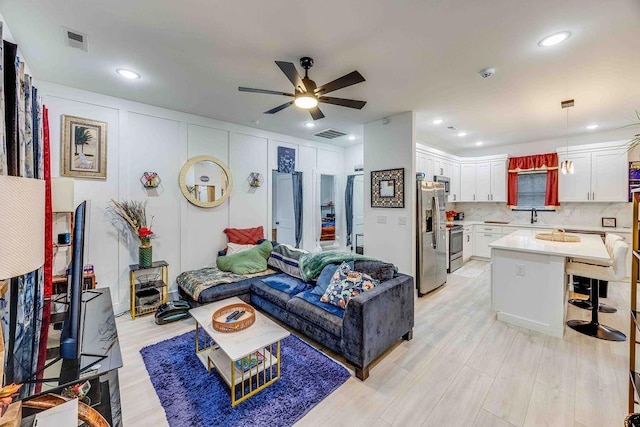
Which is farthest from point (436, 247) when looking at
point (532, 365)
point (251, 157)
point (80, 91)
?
point (80, 91)

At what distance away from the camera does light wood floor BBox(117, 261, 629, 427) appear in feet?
6.05

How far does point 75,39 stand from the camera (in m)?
2.19

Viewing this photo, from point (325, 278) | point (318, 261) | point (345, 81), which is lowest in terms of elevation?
point (325, 278)

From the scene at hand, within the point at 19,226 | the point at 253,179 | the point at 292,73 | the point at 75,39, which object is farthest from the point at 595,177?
the point at 75,39

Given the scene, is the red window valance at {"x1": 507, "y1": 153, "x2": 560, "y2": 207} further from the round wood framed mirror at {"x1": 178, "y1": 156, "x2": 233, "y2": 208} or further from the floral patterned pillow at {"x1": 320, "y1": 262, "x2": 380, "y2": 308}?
the round wood framed mirror at {"x1": 178, "y1": 156, "x2": 233, "y2": 208}

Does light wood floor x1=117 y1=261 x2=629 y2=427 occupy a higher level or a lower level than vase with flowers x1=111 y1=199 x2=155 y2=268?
lower

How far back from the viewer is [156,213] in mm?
3771

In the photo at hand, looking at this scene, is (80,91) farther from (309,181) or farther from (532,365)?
(532,365)

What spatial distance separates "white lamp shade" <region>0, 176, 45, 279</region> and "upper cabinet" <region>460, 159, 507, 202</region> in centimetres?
708

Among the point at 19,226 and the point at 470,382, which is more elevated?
the point at 19,226

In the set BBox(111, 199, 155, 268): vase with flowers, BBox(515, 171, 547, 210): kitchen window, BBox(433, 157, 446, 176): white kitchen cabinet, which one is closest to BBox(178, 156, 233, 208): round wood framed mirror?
BBox(111, 199, 155, 268): vase with flowers

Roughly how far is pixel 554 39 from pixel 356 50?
1.60 meters

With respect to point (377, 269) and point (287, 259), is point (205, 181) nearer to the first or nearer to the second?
point (287, 259)

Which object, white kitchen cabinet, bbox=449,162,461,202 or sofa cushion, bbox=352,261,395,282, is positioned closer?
sofa cushion, bbox=352,261,395,282
